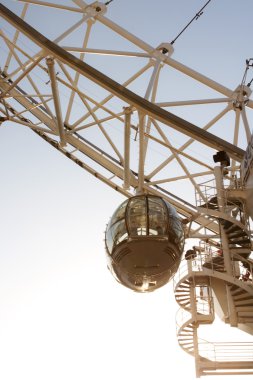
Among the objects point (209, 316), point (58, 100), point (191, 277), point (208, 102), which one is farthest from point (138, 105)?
point (209, 316)

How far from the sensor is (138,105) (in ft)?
54.5

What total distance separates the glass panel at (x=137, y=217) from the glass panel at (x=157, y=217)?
0.49 ft

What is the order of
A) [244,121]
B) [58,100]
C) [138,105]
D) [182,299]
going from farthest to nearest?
[244,121], [182,299], [58,100], [138,105]

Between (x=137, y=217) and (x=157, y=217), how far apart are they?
0.50m

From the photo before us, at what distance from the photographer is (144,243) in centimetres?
1388

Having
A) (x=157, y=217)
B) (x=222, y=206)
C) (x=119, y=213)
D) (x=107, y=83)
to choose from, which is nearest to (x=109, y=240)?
(x=119, y=213)

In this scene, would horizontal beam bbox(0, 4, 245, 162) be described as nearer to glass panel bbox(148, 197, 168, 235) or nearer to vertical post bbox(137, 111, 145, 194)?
vertical post bbox(137, 111, 145, 194)

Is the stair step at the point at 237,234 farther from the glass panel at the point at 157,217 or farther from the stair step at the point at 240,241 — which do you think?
the glass panel at the point at 157,217

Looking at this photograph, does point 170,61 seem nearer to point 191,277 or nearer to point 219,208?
point 219,208

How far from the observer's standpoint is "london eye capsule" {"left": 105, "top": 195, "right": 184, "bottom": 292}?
13.9m

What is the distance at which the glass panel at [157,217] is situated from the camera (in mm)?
14195

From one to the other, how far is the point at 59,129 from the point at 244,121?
679 centimetres

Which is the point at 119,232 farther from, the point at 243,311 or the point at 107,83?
the point at 243,311

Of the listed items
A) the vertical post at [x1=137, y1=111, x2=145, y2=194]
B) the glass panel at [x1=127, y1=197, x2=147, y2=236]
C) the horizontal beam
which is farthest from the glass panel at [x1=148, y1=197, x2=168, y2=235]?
the horizontal beam
